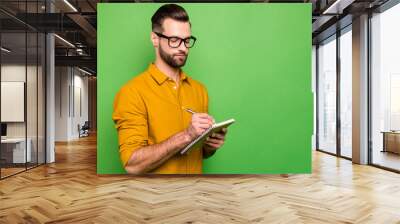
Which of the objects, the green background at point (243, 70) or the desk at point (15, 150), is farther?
the desk at point (15, 150)

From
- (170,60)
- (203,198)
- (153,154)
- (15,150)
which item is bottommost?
(203,198)

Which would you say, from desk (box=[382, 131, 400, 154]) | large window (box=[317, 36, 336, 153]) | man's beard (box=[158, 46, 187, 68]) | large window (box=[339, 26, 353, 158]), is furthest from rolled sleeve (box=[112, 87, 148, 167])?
large window (box=[317, 36, 336, 153])

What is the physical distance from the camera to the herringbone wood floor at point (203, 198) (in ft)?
13.5

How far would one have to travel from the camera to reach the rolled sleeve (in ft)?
4.94

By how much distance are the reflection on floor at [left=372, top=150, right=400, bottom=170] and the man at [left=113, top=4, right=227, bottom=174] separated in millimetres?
7335

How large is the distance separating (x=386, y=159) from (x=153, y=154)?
8.08m

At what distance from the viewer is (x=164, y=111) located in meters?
1.74

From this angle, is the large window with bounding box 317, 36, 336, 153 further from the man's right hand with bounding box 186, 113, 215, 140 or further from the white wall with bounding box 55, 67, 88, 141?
the white wall with bounding box 55, 67, 88, 141

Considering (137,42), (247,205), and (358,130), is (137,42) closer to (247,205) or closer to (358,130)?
(247,205)

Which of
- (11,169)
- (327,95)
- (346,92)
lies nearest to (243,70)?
(11,169)

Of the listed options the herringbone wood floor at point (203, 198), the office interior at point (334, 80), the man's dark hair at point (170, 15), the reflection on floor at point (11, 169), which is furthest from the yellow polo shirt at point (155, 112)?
the reflection on floor at point (11, 169)

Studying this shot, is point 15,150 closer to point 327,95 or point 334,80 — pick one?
point 334,80

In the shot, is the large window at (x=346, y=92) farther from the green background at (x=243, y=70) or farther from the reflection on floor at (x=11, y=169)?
the reflection on floor at (x=11, y=169)

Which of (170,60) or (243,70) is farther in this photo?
(243,70)
